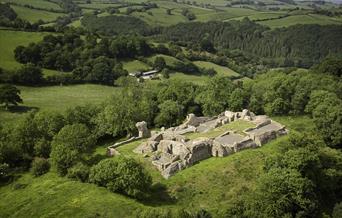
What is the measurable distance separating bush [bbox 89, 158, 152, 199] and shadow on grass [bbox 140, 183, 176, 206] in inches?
33.5

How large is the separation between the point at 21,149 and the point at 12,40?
267 feet

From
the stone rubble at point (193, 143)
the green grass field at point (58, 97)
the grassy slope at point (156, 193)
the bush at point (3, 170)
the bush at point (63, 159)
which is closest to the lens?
the grassy slope at point (156, 193)

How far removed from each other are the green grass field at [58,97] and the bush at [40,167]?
3060 centimetres

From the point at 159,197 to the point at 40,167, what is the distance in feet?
69.7

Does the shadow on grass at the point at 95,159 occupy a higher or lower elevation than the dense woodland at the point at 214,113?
lower

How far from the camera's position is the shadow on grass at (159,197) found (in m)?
Result: 53.2

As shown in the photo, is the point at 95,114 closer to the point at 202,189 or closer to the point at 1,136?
the point at 1,136

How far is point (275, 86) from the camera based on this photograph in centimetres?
8775

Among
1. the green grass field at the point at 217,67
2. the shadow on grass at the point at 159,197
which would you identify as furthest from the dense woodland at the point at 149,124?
the green grass field at the point at 217,67

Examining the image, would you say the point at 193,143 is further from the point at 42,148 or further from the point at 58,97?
the point at 58,97

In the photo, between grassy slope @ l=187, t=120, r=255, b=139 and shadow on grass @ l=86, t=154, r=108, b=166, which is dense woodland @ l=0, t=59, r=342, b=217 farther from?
grassy slope @ l=187, t=120, r=255, b=139

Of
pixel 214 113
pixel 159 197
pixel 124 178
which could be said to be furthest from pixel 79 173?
pixel 214 113

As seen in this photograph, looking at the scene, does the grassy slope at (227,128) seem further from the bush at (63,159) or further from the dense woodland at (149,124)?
the bush at (63,159)

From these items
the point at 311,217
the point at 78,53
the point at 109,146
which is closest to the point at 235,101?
the point at 109,146
